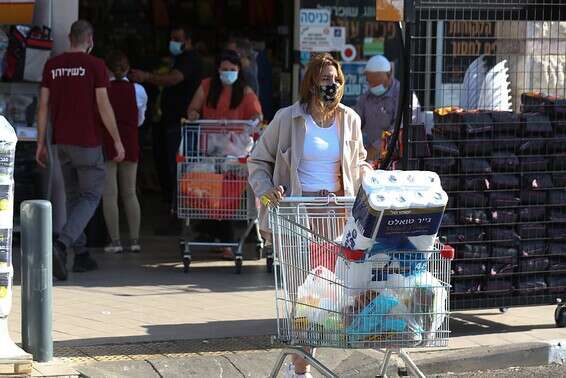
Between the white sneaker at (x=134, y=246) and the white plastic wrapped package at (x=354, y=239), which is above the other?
the white plastic wrapped package at (x=354, y=239)

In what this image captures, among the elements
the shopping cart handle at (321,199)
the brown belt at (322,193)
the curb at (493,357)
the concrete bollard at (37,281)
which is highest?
the shopping cart handle at (321,199)

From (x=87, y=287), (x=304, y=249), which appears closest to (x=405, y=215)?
(x=304, y=249)

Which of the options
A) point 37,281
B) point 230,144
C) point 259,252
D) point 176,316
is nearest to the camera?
point 37,281

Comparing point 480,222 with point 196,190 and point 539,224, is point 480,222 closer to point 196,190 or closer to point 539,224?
point 539,224

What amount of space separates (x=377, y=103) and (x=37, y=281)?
4.46 meters

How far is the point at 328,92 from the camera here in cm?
675

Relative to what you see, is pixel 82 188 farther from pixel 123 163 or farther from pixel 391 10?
pixel 391 10

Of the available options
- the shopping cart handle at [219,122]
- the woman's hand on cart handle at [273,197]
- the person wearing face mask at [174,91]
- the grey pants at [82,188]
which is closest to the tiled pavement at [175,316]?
the grey pants at [82,188]

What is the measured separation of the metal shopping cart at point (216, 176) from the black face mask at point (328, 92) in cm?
372

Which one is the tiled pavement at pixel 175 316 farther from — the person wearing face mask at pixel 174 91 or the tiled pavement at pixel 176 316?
the person wearing face mask at pixel 174 91

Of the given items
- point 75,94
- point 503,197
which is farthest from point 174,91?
point 503,197

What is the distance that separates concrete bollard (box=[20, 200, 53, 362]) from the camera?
7.34 meters

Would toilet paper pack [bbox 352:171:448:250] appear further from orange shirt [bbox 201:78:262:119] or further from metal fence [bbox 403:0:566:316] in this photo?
orange shirt [bbox 201:78:262:119]

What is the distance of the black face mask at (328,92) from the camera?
22.1ft
